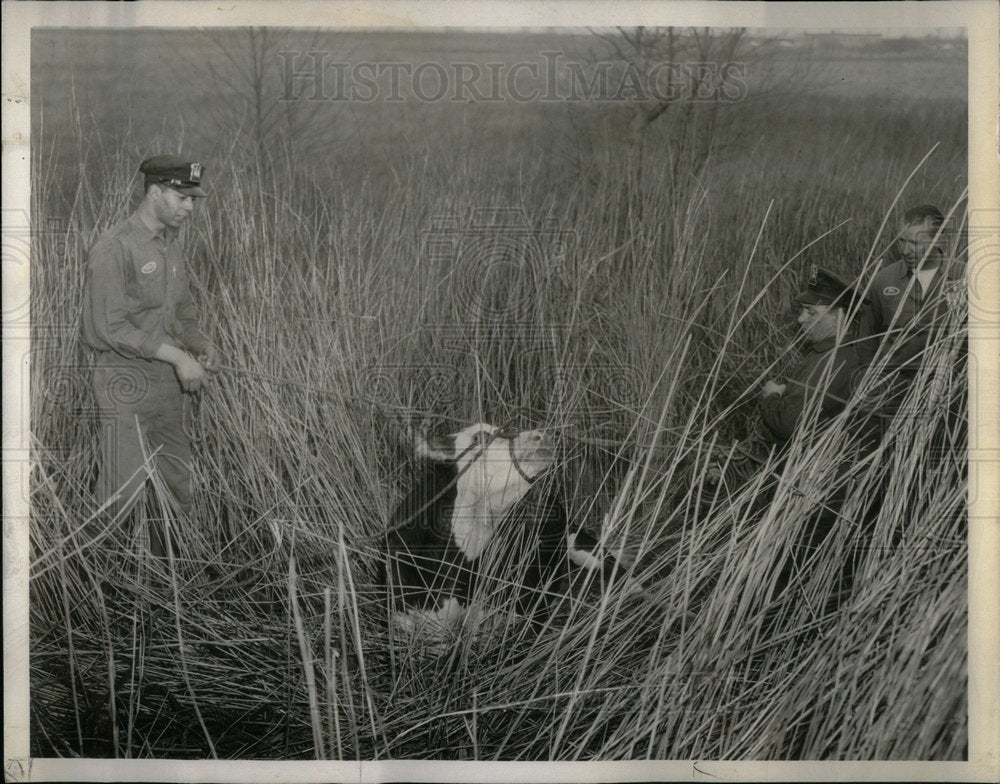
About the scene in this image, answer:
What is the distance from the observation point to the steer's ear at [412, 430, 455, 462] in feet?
9.41

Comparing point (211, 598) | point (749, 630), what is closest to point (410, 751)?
point (211, 598)

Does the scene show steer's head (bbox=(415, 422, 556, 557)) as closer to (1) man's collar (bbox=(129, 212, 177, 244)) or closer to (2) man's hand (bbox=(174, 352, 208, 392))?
(2) man's hand (bbox=(174, 352, 208, 392))

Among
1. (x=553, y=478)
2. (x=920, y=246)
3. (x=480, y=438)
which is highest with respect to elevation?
(x=920, y=246)

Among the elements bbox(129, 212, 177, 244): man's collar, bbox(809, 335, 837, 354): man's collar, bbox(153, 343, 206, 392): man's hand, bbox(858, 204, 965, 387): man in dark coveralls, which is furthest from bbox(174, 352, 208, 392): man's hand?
bbox(858, 204, 965, 387): man in dark coveralls

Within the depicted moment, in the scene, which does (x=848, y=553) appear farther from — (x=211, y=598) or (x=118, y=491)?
(x=118, y=491)

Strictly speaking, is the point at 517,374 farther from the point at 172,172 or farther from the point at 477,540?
the point at 172,172

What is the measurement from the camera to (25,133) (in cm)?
290

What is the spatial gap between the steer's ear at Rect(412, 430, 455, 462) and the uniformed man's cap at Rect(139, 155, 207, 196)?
100 cm

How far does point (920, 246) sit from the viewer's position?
2875 millimetres

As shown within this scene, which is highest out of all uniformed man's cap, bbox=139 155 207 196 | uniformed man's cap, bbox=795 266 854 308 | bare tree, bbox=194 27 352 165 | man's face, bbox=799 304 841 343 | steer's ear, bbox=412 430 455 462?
bare tree, bbox=194 27 352 165

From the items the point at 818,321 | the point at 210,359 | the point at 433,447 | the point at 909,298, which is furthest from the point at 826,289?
the point at 210,359

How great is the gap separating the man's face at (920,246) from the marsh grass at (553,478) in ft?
0.40

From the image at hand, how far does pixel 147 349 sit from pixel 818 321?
199cm

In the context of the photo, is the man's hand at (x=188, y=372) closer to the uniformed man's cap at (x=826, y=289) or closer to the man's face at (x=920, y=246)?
the uniformed man's cap at (x=826, y=289)
